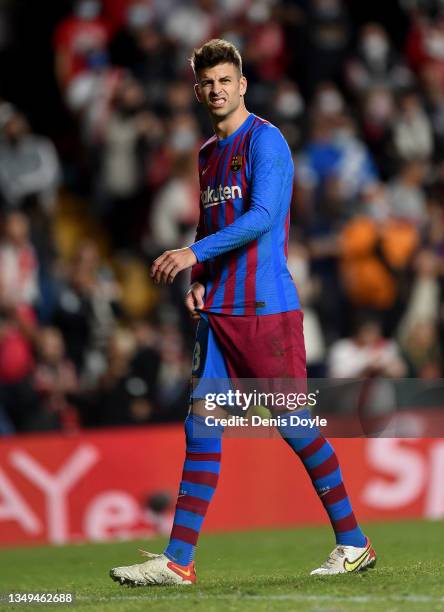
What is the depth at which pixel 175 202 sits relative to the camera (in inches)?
556

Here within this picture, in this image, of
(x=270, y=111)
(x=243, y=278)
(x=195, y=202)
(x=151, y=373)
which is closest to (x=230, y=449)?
(x=151, y=373)

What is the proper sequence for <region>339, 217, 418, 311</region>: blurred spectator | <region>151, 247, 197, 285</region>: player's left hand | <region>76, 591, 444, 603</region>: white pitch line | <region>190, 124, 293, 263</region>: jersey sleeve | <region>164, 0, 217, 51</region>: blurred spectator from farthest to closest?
<region>164, 0, 217, 51</region>: blurred spectator → <region>339, 217, 418, 311</region>: blurred spectator → <region>190, 124, 293, 263</region>: jersey sleeve → <region>151, 247, 197, 285</region>: player's left hand → <region>76, 591, 444, 603</region>: white pitch line

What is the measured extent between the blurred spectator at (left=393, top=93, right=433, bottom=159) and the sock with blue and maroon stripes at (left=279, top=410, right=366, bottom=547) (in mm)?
10024

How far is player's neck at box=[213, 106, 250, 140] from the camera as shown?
6.26m

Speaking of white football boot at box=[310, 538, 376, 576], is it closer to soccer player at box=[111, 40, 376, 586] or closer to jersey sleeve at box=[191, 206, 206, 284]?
soccer player at box=[111, 40, 376, 586]

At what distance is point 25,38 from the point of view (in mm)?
16375

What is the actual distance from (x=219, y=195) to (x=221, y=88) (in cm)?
47

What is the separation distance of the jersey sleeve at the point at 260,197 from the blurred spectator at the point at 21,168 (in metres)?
8.10

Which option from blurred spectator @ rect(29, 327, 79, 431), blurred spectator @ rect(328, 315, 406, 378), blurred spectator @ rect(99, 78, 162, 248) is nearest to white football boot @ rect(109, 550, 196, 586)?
blurred spectator @ rect(29, 327, 79, 431)

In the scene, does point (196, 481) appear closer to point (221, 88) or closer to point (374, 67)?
point (221, 88)

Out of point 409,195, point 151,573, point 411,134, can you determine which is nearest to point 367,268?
point 409,195

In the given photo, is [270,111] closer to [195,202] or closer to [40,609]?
[195,202]

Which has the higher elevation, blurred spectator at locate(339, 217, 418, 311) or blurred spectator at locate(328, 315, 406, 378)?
blurred spectator at locate(339, 217, 418, 311)

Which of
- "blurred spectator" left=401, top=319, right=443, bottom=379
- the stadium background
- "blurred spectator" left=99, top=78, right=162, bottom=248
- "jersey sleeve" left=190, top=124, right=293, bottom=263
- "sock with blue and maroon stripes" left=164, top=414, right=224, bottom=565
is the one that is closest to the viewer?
"jersey sleeve" left=190, top=124, right=293, bottom=263
